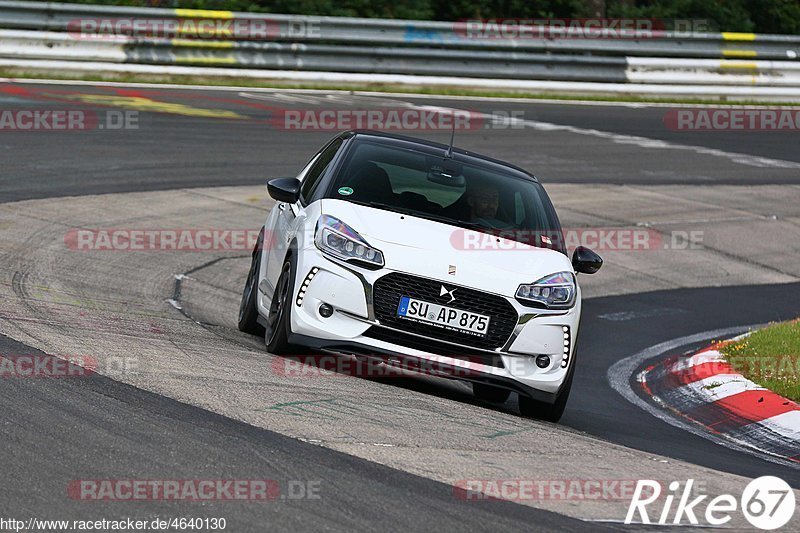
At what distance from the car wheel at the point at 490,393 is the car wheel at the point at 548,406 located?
505 mm

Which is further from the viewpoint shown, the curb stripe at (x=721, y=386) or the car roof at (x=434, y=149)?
the curb stripe at (x=721, y=386)

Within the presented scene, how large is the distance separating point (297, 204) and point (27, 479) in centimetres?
406

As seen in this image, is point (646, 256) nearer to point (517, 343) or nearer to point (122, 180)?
point (122, 180)

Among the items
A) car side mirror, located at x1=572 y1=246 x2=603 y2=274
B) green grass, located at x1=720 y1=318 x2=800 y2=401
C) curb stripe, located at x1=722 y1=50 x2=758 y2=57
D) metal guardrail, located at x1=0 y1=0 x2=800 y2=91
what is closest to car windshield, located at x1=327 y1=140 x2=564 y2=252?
car side mirror, located at x1=572 y1=246 x2=603 y2=274

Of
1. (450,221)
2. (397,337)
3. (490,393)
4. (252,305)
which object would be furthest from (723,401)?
(252,305)

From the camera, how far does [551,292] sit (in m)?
7.96

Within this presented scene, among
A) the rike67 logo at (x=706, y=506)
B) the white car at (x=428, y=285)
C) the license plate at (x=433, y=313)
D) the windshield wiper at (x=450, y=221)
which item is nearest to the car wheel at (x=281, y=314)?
the white car at (x=428, y=285)

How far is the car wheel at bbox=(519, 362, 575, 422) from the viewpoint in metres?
8.03

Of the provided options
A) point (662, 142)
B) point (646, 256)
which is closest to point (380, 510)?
point (646, 256)

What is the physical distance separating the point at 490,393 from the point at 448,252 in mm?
1465

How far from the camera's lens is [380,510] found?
517 centimetres

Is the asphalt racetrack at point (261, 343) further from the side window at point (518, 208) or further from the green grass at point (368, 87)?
the side window at point (518, 208)

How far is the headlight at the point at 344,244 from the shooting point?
7711mm

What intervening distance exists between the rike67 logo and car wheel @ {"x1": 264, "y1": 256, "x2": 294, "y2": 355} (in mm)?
2696
